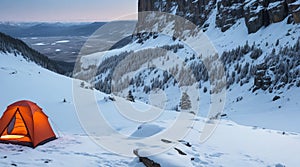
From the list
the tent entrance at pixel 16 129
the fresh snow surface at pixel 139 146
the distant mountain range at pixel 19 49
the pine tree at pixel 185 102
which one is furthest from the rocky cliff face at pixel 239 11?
the distant mountain range at pixel 19 49

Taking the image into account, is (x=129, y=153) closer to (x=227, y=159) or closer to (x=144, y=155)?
(x=144, y=155)

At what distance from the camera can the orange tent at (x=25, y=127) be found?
742 centimetres

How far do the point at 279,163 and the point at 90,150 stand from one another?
4884mm

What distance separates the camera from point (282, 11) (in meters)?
29.0

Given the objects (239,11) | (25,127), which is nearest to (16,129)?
(25,127)

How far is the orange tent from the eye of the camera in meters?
7.42

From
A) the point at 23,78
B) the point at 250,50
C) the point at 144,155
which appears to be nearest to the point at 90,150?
the point at 144,155

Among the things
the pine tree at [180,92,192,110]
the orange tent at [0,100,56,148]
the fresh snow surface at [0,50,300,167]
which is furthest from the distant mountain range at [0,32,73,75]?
the orange tent at [0,100,56,148]

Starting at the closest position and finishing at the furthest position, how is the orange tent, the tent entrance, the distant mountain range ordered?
the orange tent
the tent entrance
the distant mountain range

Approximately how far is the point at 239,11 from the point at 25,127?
1478 inches

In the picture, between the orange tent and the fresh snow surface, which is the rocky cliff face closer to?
the fresh snow surface

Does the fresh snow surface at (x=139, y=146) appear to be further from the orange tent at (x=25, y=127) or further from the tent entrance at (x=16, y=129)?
the tent entrance at (x=16, y=129)

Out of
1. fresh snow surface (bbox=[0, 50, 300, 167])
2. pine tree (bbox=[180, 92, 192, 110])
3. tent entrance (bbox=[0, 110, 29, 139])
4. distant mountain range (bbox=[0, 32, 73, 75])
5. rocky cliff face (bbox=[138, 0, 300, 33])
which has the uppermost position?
rocky cliff face (bbox=[138, 0, 300, 33])

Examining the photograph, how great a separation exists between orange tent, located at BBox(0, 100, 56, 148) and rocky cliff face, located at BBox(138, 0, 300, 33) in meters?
25.4
